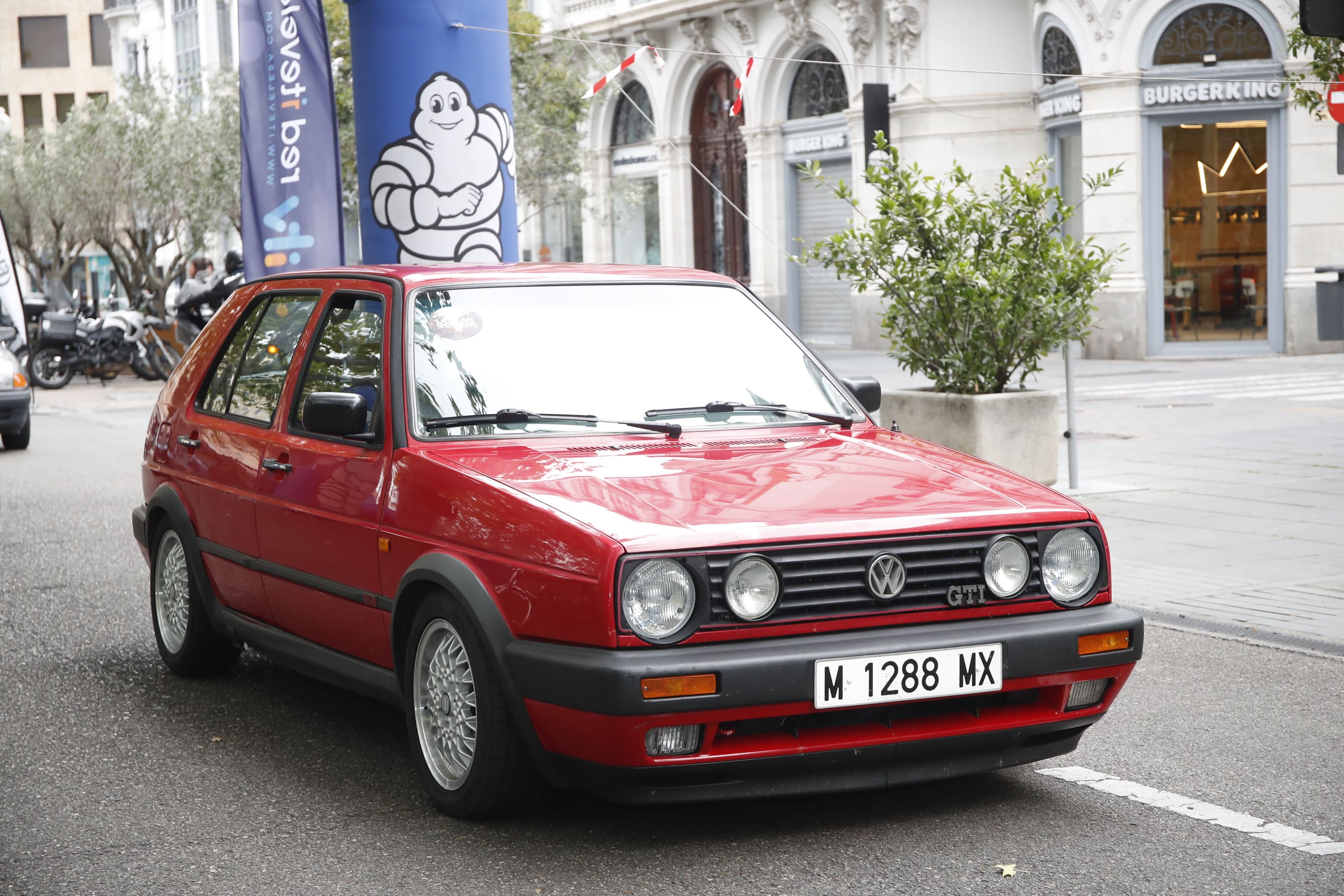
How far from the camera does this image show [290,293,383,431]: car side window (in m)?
5.13

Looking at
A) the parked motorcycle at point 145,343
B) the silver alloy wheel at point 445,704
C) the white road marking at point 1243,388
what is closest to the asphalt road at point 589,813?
the silver alloy wheel at point 445,704

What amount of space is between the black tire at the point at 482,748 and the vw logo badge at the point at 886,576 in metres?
0.97

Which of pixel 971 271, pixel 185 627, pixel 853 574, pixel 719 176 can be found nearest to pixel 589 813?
pixel 853 574

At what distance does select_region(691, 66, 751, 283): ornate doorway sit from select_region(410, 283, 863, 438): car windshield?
89.3ft

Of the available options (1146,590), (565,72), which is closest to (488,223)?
(1146,590)

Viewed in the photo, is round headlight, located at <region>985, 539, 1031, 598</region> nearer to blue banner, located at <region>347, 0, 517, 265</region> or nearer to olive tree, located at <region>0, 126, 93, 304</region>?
blue banner, located at <region>347, 0, 517, 265</region>

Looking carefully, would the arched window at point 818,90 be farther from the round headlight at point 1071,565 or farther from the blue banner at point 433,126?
the round headlight at point 1071,565

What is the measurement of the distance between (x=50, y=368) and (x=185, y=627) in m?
22.3

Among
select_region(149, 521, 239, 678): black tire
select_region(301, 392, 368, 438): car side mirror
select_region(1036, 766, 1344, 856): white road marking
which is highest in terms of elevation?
select_region(301, 392, 368, 438): car side mirror

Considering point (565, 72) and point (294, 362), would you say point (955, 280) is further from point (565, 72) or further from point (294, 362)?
point (565, 72)

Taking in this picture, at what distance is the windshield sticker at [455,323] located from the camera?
5.11 meters

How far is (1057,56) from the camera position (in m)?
25.6

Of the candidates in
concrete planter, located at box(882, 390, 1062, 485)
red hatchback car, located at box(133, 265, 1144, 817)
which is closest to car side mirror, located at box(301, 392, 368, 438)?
red hatchback car, located at box(133, 265, 1144, 817)

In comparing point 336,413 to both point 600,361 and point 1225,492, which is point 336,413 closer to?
point 600,361
